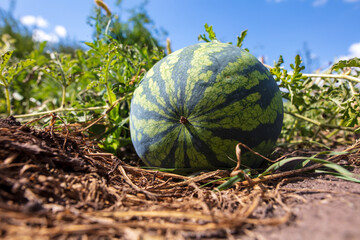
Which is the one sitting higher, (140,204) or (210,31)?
(210,31)

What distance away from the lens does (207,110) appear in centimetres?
147

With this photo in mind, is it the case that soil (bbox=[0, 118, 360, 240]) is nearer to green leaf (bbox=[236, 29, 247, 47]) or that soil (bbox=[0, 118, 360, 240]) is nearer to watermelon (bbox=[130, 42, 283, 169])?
watermelon (bbox=[130, 42, 283, 169])

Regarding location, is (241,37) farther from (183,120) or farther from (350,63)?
(183,120)

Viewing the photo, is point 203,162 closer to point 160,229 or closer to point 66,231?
point 160,229

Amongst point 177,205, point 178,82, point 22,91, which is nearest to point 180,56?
point 178,82

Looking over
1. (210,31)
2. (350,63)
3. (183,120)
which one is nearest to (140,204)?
(183,120)

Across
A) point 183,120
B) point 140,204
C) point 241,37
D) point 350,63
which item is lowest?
point 140,204

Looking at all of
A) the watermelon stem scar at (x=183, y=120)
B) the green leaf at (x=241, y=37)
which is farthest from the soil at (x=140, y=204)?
the green leaf at (x=241, y=37)

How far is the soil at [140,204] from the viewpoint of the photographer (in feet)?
2.56

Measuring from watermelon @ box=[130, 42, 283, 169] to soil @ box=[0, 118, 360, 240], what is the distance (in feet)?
0.49

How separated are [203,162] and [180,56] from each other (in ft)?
2.28

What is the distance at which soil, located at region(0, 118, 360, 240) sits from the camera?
0.78 m

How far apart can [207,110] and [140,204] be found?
63cm

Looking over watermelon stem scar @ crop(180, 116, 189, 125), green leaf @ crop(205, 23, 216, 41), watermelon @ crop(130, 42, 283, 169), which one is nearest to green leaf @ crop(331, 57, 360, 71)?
watermelon @ crop(130, 42, 283, 169)
